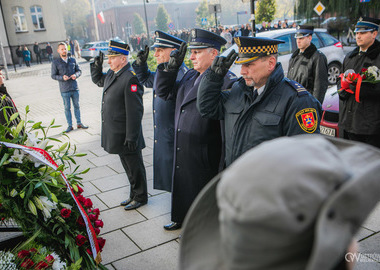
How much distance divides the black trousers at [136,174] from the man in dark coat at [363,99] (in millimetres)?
2645

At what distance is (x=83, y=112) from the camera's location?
1116cm

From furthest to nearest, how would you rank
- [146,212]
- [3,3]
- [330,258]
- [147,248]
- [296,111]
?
1. [3,3]
2. [146,212]
3. [147,248]
4. [296,111]
5. [330,258]

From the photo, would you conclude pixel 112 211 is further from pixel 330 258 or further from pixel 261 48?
pixel 330 258

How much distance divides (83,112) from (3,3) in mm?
28706

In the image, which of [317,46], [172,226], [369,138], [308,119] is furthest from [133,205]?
[317,46]

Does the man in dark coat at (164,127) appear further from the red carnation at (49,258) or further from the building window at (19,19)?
the building window at (19,19)

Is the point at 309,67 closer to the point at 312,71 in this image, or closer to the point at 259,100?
the point at 312,71

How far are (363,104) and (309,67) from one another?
1.48 metres

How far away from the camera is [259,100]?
9.27ft

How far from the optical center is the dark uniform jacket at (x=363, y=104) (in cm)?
440

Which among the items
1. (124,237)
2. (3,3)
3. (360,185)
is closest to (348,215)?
(360,185)

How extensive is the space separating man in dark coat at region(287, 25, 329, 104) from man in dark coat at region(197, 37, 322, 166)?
9.26 ft

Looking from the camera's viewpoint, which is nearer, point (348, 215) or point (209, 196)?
point (348, 215)

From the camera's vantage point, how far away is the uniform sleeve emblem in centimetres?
276
